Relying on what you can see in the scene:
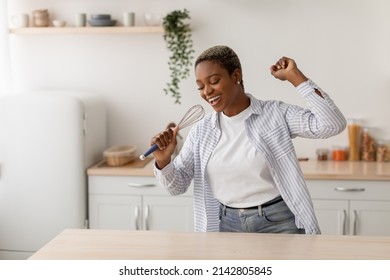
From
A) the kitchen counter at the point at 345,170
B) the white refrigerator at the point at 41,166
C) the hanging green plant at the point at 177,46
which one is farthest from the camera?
the hanging green plant at the point at 177,46

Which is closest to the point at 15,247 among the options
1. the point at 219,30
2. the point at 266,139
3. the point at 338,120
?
the point at 219,30

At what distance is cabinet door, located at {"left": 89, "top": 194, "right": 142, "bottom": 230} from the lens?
3535mm

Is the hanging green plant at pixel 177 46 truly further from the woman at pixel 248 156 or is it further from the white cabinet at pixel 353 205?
the woman at pixel 248 156

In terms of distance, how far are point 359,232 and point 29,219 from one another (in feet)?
6.51

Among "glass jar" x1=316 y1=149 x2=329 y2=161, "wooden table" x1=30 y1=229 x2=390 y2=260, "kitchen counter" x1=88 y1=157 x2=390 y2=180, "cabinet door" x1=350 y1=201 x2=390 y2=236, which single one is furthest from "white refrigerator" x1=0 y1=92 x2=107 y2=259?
"wooden table" x1=30 y1=229 x2=390 y2=260

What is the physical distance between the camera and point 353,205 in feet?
11.0

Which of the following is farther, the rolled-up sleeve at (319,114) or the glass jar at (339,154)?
the glass jar at (339,154)

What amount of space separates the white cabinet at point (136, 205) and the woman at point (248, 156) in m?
1.40

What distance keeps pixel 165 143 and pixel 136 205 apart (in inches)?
65.0

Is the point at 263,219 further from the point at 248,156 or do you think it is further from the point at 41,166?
the point at 41,166

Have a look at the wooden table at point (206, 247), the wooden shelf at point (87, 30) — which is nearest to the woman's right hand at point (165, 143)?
the wooden table at point (206, 247)

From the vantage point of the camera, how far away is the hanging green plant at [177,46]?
12.3ft

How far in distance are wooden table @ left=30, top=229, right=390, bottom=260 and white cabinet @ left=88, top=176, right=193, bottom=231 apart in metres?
1.65

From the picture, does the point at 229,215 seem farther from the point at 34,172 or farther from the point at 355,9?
the point at 355,9
